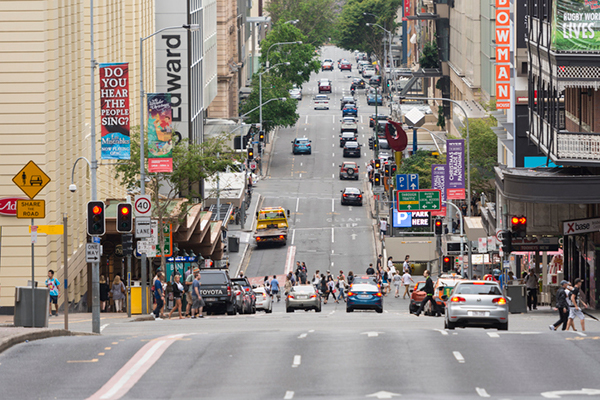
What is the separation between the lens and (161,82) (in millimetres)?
65750

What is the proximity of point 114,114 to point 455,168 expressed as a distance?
21493 mm

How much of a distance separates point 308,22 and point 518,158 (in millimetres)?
117117

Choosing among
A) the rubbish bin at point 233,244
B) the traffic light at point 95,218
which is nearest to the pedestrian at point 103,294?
the traffic light at point 95,218

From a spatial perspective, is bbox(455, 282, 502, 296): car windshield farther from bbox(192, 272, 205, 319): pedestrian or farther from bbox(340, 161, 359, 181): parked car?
bbox(340, 161, 359, 181): parked car

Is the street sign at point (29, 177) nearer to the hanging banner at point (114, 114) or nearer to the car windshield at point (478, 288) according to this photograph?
the hanging banner at point (114, 114)

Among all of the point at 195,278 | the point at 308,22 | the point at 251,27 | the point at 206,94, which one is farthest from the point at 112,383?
the point at 308,22

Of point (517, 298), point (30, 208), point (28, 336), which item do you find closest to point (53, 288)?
point (30, 208)

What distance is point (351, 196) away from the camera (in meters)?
84.3

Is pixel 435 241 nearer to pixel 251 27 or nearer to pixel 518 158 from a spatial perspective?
pixel 518 158

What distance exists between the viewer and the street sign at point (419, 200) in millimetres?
57625

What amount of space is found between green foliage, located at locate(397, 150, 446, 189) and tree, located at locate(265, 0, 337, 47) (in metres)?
82.8

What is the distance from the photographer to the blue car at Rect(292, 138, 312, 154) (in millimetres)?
106000

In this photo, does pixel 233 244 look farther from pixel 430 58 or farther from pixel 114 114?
pixel 430 58

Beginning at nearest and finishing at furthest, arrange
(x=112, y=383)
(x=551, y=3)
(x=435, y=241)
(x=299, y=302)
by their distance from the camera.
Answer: (x=112, y=383), (x=551, y=3), (x=299, y=302), (x=435, y=241)
